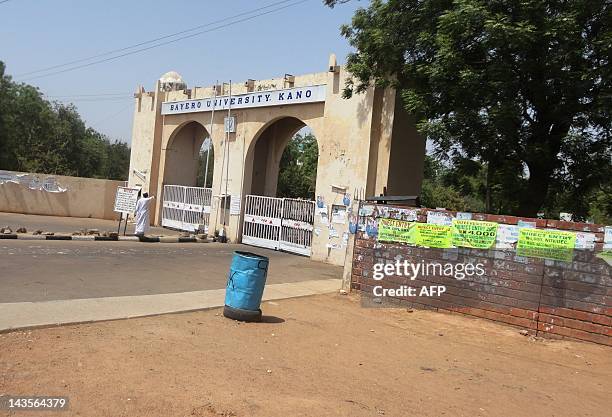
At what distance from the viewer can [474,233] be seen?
9.67 m

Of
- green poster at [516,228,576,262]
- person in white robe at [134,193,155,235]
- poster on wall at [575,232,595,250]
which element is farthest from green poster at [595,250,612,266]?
person in white robe at [134,193,155,235]

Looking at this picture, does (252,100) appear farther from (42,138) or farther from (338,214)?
(42,138)

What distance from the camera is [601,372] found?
23.2 ft

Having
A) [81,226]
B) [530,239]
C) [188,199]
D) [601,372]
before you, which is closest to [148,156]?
[188,199]

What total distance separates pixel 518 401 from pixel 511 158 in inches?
347

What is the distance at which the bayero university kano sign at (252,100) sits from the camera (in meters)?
18.8

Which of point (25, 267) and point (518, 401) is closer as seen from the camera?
point (518, 401)

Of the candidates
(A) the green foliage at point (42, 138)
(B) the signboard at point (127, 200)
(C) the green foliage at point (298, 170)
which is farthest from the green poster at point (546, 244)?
(A) the green foliage at point (42, 138)

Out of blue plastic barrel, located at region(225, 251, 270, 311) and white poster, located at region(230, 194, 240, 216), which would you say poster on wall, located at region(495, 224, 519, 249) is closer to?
blue plastic barrel, located at region(225, 251, 270, 311)

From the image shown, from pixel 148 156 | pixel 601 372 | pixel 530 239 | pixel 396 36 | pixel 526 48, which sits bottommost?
pixel 601 372

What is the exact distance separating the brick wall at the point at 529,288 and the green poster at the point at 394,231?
0.13 meters

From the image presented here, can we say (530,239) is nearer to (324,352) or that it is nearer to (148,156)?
(324,352)

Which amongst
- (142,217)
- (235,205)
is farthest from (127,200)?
(235,205)

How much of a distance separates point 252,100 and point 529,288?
1415cm
